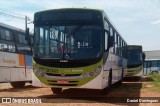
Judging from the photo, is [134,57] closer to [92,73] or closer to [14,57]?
[14,57]

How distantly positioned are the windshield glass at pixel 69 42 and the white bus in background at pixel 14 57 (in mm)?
4910

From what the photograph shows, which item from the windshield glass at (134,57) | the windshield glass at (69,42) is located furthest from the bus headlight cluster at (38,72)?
the windshield glass at (134,57)

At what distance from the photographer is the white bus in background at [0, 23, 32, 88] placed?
17.5 m

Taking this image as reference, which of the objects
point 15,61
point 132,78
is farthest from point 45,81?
point 132,78

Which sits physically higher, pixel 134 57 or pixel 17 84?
pixel 134 57

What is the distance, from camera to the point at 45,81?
12680mm

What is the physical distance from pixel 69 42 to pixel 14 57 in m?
6.75

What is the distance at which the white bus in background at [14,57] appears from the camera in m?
17.5

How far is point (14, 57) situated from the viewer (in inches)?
728

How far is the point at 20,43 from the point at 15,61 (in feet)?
4.36

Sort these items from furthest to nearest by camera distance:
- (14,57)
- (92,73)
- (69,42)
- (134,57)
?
(134,57) < (14,57) < (69,42) < (92,73)

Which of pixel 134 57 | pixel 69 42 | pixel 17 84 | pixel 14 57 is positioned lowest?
pixel 17 84

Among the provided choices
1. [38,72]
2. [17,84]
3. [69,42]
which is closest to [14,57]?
[17,84]

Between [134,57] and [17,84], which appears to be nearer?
[17,84]
